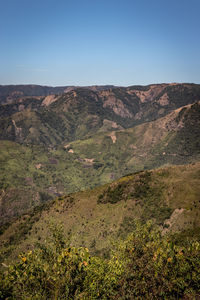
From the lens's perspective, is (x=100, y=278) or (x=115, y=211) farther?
(x=115, y=211)

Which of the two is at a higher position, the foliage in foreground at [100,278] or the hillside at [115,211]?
the foliage in foreground at [100,278]

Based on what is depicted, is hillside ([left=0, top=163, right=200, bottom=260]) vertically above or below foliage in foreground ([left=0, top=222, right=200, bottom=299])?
below

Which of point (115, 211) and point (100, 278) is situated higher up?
point (100, 278)

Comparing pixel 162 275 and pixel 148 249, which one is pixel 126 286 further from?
pixel 148 249

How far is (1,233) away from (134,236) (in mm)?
121923

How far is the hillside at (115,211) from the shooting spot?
106 m

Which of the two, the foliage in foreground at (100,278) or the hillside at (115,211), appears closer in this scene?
the foliage in foreground at (100,278)

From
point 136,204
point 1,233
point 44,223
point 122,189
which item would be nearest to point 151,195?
point 136,204

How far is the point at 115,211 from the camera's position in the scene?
12212cm

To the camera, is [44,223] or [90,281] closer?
[90,281]

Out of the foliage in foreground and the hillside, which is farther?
the hillside

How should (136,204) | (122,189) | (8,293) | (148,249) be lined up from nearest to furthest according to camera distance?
1. (8,293)
2. (148,249)
3. (136,204)
4. (122,189)

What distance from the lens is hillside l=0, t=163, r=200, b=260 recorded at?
10569 centimetres

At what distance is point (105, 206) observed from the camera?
5020 inches
